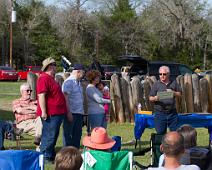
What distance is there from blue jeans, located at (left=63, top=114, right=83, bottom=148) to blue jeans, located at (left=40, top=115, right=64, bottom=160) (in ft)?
1.83

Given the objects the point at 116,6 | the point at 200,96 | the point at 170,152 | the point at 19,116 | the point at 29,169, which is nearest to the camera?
the point at 170,152

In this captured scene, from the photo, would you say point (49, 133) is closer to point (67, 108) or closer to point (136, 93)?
point (67, 108)

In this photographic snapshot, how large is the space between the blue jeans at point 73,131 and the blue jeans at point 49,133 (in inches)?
22.0

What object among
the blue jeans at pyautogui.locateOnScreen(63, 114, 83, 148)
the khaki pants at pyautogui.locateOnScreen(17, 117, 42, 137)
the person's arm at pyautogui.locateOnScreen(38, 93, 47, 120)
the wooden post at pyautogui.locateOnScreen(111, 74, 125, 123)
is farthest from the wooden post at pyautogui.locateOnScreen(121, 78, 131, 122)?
the person's arm at pyautogui.locateOnScreen(38, 93, 47, 120)

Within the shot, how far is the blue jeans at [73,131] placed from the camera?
27.8ft

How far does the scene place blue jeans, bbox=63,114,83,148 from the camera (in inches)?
333

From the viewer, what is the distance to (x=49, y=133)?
309 inches

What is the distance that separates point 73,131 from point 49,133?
2.35 ft

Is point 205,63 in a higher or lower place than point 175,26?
lower

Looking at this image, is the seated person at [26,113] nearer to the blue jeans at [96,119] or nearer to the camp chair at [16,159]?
the blue jeans at [96,119]

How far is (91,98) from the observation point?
8922 mm

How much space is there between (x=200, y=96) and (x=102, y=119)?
7192 mm

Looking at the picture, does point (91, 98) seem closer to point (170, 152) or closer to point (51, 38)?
point (170, 152)

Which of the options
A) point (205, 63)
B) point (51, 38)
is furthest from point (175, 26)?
point (51, 38)
